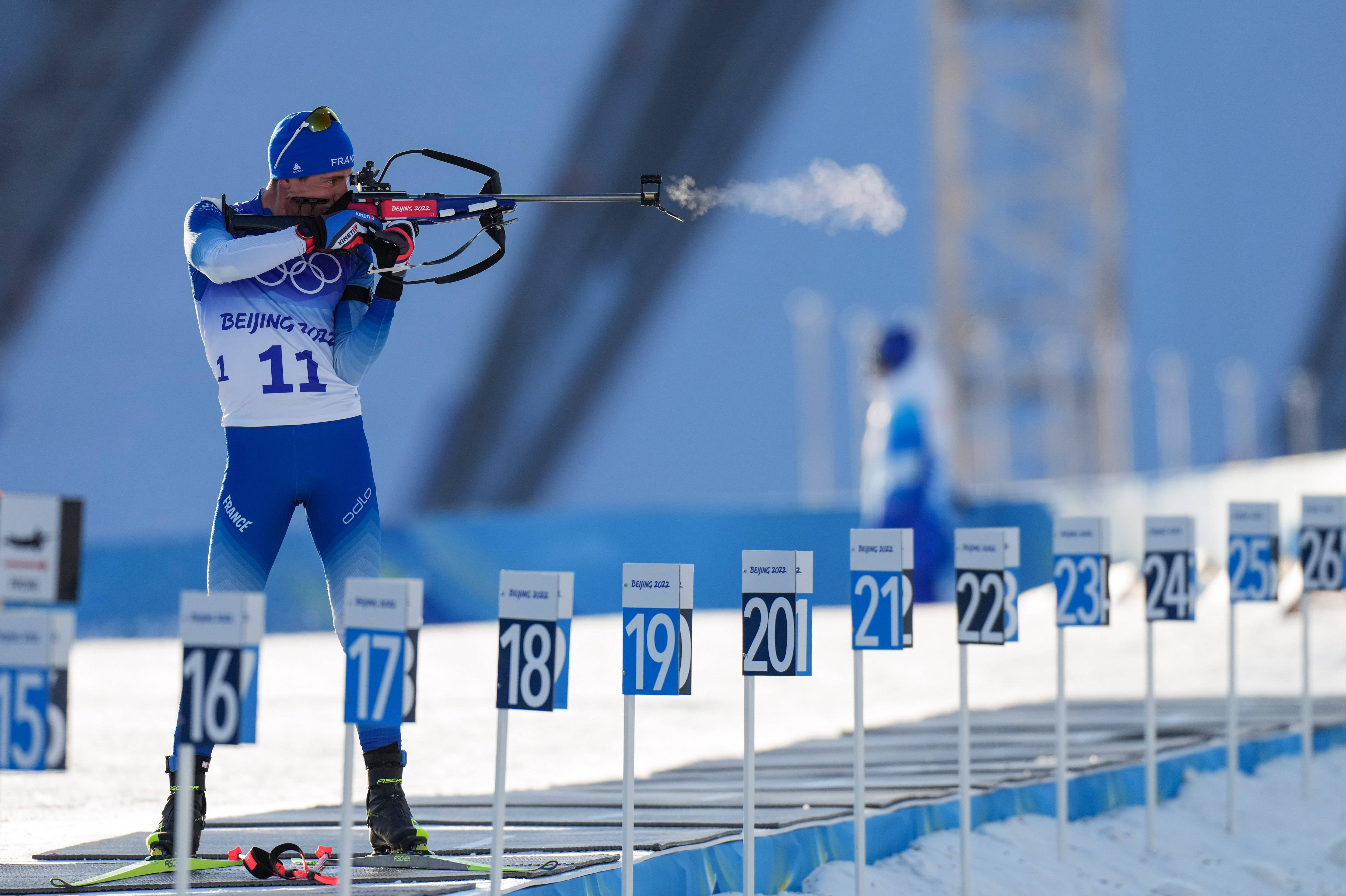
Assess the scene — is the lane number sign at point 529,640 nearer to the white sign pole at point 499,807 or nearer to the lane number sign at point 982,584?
the white sign pole at point 499,807

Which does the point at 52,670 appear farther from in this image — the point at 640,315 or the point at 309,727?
the point at 640,315

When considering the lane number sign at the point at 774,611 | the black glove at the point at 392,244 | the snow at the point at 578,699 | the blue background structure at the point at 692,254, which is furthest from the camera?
the blue background structure at the point at 692,254

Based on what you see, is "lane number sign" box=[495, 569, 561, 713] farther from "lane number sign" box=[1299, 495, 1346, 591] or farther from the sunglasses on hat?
"lane number sign" box=[1299, 495, 1346, 591]

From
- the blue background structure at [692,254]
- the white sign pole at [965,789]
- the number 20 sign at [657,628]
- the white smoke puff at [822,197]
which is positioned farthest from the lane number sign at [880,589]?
the blue background structure at [692,254]

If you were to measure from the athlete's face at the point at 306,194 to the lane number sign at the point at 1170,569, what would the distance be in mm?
2252

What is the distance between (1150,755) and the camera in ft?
14.6

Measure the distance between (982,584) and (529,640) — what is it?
53.5 inches

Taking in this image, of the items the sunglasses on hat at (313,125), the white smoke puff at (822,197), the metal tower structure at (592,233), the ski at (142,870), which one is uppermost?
the metal tower structure at (592,233)

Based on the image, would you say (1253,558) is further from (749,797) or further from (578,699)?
(578,699)

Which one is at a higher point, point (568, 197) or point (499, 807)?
point (568, 197)

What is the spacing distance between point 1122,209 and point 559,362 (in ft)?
32.3

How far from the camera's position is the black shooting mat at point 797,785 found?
3.73 meters

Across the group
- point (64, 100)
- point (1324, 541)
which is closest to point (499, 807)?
point (1324, 541)

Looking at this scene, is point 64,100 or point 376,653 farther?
point 64,100
